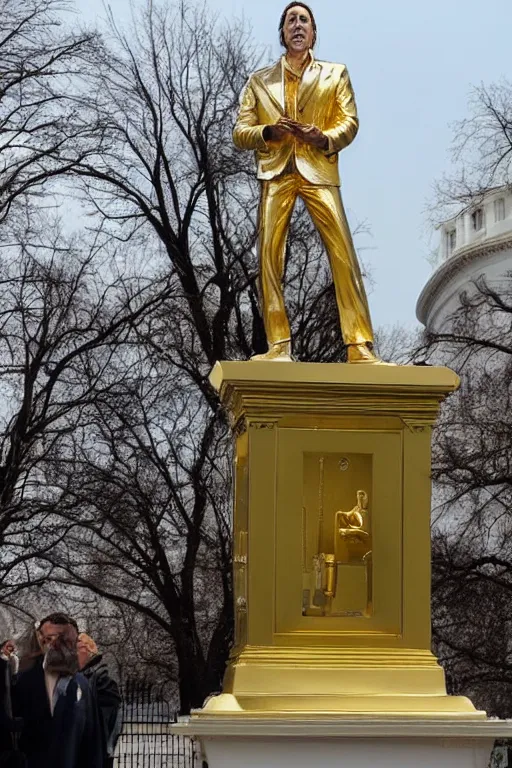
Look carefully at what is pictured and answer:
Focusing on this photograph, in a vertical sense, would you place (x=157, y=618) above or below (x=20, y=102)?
below

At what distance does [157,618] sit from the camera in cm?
2162

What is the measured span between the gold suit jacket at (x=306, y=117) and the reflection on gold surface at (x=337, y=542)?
170 centimetres

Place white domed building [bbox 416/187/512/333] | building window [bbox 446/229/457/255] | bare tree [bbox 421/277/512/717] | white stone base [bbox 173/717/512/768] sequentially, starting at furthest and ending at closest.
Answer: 1. building window [bbox 446/229/457/255]
2. white domed building [bbox 416/187/512/333]
3. bare tree [bbox 421/277/512/717]
4. white stone base [bbox 173/717/512/768]

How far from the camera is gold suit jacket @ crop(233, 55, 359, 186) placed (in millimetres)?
8703

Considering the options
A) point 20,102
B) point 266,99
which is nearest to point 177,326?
point 20,102

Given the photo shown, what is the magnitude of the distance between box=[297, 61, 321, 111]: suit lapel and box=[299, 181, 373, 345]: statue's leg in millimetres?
523

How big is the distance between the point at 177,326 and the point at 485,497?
5533 millimetres

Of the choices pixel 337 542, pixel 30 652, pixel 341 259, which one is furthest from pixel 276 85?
pixel 30 652

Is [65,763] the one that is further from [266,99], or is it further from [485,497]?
[485,497]

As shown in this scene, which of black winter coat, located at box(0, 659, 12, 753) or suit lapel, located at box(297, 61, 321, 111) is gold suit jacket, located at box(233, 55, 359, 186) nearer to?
suit lapel, located at box(297, 61, 321, 111)

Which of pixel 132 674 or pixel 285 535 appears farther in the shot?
pixel 132 674

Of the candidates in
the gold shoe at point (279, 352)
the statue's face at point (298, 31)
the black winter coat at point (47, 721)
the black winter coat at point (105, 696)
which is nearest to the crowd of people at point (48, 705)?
the black winter coat at point (47, 721)

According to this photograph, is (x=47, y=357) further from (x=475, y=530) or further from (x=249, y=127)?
(x=249, y=127)

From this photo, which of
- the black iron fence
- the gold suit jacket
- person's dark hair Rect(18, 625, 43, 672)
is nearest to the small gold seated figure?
person's dark hair Rect(18, 625, 43, 672)
